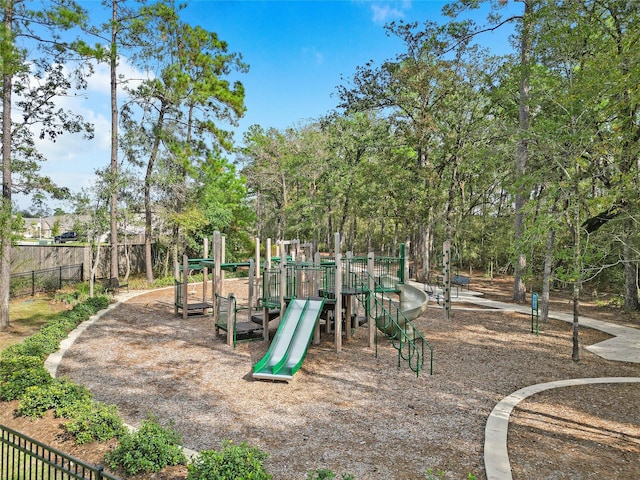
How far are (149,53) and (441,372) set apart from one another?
69.7 ft

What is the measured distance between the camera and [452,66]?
22.2m

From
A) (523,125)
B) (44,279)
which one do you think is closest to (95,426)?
(44,279)

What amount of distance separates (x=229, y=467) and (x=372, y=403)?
4.00 metres

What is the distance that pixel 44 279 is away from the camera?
1992 cm

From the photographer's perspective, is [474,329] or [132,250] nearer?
[474,329]

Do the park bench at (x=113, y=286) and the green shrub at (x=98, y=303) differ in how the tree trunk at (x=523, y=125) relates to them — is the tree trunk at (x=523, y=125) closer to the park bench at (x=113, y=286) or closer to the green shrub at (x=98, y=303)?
the green shrub at (x=98, y=303)

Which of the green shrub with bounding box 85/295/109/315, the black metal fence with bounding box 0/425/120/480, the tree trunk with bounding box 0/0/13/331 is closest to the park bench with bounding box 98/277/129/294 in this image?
the green shrub with bounding box 85/295/109/315

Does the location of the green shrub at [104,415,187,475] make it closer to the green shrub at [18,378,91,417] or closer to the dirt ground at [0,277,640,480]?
the dirt ground at [0,277,640,480]

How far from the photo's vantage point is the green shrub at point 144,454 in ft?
17.0

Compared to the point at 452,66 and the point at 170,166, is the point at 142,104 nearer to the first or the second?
the point at 170,166

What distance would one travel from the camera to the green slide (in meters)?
9.42

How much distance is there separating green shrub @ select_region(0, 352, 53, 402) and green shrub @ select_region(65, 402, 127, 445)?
1.65 metres

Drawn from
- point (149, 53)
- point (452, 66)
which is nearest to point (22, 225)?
point (149, 53)

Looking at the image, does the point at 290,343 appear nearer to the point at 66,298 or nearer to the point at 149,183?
the point at 66,298
